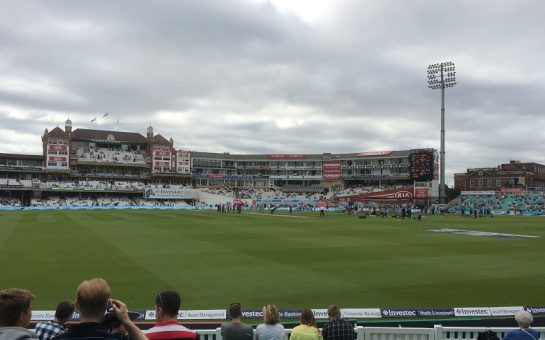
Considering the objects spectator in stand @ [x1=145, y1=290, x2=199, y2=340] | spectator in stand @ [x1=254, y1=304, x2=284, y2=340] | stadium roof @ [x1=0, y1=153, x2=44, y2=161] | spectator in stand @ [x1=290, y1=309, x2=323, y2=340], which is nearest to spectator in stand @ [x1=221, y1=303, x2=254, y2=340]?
spectator in stand @ [x1=254, y1=304, x2=284, y2=340]

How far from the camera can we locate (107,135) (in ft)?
383

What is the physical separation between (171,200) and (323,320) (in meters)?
96.6

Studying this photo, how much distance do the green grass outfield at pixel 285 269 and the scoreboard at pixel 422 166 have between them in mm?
46275

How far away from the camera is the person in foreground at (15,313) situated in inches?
127

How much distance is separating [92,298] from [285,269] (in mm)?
13848

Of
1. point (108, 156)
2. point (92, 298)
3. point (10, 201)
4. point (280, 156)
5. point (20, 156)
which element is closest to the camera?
point (92, 298)

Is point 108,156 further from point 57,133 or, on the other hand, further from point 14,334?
point 14,334

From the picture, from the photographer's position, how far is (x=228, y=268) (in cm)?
1673

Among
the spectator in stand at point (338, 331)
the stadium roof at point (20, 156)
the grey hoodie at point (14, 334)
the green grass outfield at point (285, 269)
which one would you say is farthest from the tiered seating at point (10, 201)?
the grey hoodie at point (14, 334)

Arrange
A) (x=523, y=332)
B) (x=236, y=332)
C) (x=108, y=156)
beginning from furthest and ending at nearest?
(x=108, y=156), (x=236, y=332), (x=523, y=332)

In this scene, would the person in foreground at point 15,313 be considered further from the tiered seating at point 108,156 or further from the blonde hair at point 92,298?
the tiered seating at point 108,156

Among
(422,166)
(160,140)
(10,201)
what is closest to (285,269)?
(422,166)

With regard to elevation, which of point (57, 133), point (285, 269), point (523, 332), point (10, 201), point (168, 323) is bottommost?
point (10, 201)

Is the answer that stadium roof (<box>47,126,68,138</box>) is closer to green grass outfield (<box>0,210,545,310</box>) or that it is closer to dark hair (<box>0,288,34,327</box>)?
green grass outfield (<box>0,210,545,310</box>)
